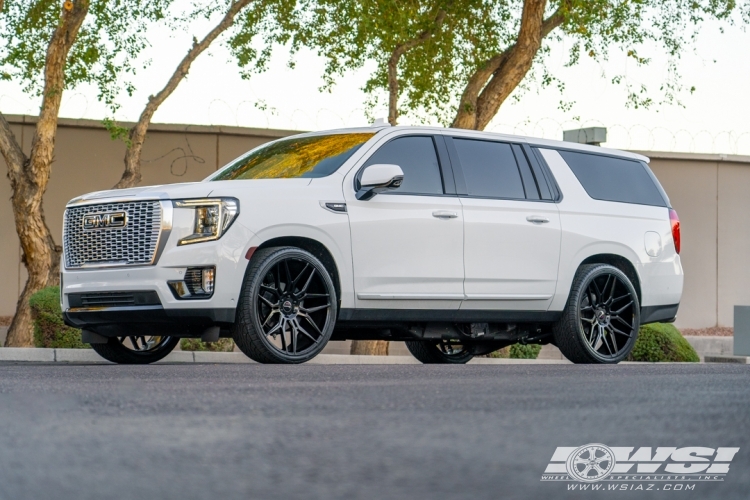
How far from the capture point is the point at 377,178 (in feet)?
28.9

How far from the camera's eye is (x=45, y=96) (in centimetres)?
1602

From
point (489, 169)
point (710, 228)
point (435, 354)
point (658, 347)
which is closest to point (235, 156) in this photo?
point (658, 347)

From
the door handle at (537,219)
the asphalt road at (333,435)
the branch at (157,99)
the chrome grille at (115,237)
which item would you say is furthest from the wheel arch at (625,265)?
the branch at (157,99)

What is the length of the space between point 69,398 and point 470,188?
5746 mm

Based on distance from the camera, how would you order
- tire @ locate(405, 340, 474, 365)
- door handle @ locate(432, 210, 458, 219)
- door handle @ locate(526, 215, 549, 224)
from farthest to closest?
1. tire @ locate(405, 340, 474, 365)
2. door handle @ locate(526, 215, 549, 224)
3. door handle @ locate(432, 210, 458, 219)

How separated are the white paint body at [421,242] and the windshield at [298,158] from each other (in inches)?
6.4

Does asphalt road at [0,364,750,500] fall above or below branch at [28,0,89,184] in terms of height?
below

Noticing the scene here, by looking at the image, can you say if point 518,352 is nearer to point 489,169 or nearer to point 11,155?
point 489,169

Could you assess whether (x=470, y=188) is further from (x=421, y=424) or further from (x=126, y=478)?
(x=126, y=478)

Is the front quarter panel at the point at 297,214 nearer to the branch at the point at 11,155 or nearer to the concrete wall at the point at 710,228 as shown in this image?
the branch at the point at 11,155

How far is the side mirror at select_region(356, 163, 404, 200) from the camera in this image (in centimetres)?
881

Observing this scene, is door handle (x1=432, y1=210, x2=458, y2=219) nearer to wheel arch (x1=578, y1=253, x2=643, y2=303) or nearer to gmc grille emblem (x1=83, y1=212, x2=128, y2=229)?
wheel arch (x1=578, y1=253, x2=643, y2=303)

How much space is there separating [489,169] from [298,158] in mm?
1707

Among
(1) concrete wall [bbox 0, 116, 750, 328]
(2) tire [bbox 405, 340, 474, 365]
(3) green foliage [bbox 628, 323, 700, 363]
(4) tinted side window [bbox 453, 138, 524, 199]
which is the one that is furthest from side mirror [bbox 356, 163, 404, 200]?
(1) concrete wall [bbox 0, 116, 750, 328]
